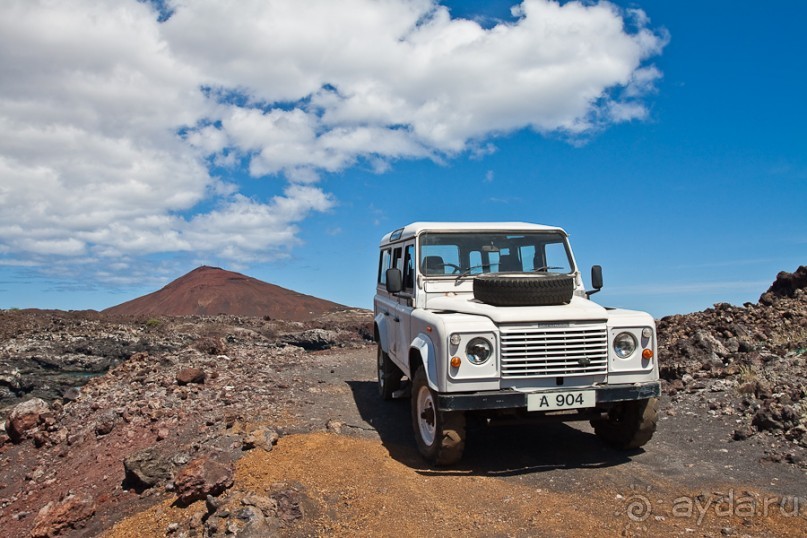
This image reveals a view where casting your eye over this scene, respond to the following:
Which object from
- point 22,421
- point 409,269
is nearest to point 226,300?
point 22,421

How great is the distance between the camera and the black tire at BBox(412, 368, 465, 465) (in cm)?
566

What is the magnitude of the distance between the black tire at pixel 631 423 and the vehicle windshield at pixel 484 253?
74.8 inches

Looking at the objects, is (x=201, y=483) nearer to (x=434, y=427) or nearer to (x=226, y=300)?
(x=434, y=427)

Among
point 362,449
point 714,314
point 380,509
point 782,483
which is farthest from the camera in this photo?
point 714,314

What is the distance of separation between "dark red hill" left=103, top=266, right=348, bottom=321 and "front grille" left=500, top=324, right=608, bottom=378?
23255mm

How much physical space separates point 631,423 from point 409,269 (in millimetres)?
3127

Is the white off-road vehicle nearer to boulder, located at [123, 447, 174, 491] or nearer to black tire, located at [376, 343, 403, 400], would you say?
black tire, located at [376, 343, 403, 400]

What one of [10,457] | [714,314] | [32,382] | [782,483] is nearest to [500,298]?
[782,483]

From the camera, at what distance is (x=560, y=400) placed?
5633 mm

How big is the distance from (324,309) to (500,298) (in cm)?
2597

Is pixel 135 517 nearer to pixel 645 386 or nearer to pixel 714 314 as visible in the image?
pixel 645 386

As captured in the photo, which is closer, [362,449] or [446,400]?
[446,400]

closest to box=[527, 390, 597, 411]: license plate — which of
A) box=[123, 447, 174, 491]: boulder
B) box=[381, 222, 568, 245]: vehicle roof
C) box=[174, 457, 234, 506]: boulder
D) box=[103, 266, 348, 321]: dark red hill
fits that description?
box=[381, 222, 568, 245]: vehicle roof

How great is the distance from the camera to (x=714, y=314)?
554 inches
